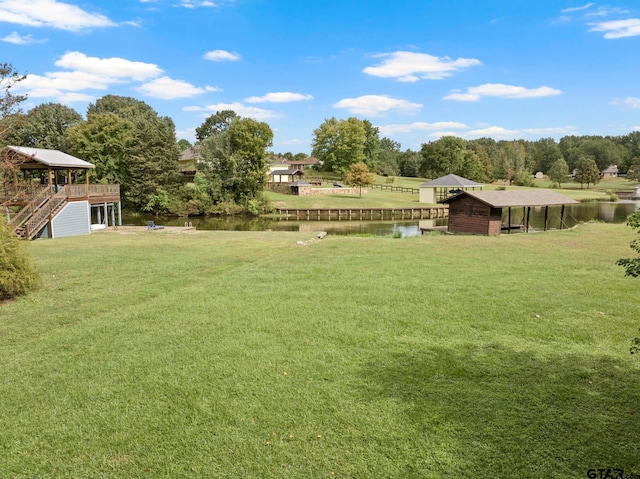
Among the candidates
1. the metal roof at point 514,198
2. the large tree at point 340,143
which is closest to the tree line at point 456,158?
the large tree at point 340,143

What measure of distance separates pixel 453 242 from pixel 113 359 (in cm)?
1688

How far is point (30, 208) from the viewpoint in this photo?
21688mm

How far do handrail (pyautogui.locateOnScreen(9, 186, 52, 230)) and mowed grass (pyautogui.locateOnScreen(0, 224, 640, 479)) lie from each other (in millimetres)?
11780

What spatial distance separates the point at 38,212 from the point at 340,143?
65682 mm

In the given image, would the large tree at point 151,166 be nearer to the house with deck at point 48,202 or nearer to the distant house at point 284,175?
the house with deck at point 48,202

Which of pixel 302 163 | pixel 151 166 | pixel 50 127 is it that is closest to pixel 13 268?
pixel 151 166

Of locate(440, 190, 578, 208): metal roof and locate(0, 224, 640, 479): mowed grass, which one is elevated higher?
locate(440, 190, 578, 208): metal roof

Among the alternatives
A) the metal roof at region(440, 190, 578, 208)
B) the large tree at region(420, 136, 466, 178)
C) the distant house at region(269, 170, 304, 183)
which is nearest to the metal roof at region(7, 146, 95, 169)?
the metal roof at region(440, 190, 578, 208)

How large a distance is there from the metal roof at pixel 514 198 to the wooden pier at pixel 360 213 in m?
18.9

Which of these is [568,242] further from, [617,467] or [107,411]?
[107,411]

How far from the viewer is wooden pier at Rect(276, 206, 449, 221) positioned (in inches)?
1916

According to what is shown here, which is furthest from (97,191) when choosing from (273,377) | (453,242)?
(273,377)

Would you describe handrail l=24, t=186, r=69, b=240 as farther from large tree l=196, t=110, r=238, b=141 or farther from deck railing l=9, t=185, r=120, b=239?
large tree l=196, t=110, r=238, b=141

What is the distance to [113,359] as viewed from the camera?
6527mm
